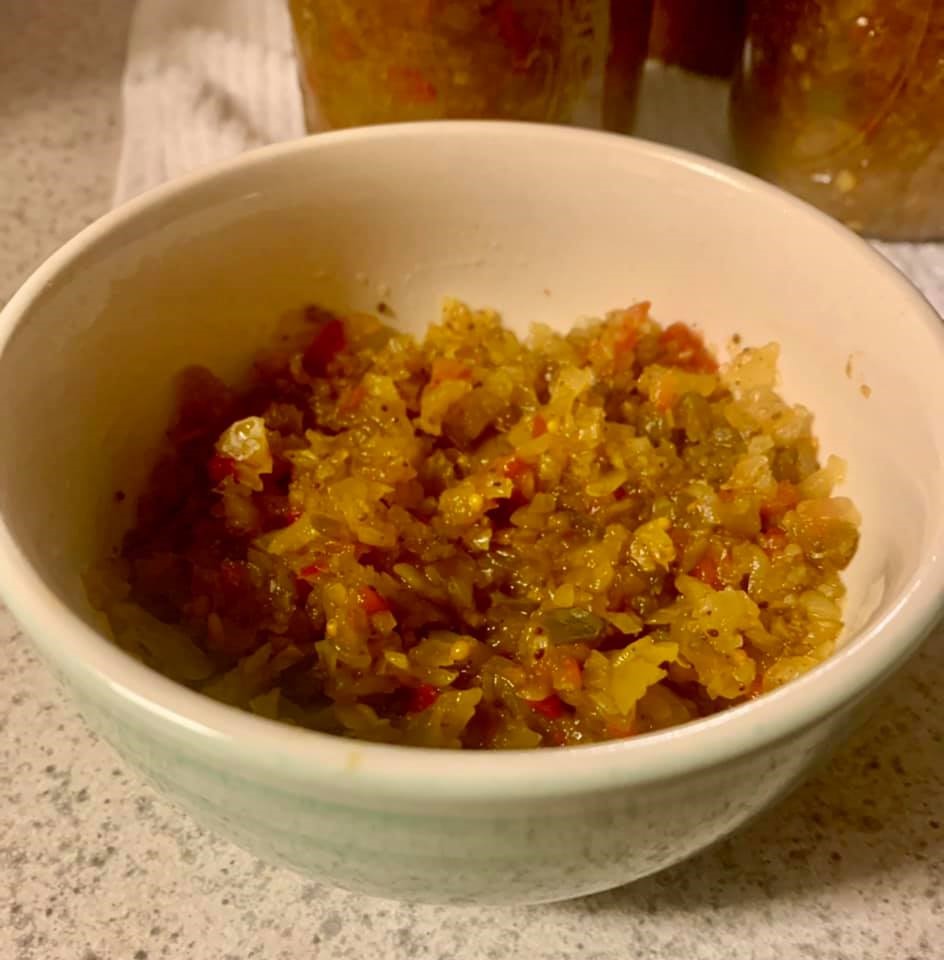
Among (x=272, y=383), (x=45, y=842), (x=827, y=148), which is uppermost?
(x=827, y=148)

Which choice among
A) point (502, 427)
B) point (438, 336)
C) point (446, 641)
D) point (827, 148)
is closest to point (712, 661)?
point (446, 641)

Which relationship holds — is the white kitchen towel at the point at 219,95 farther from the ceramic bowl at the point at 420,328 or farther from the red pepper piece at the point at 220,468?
the red pepper piece at the point at 220,468

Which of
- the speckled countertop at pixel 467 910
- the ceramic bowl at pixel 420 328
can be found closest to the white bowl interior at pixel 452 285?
the ceramic bowl at pixel 420 328

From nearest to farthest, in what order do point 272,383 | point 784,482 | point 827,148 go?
point 784,482
point 272,383
point 827,148

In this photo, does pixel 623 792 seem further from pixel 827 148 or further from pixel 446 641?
pixel 827 148

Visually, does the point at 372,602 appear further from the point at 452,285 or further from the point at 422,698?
the point at 452,285

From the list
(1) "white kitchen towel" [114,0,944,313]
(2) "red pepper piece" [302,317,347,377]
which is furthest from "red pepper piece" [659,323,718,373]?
(1) "white kitchen towel" [114,0,944,313]
